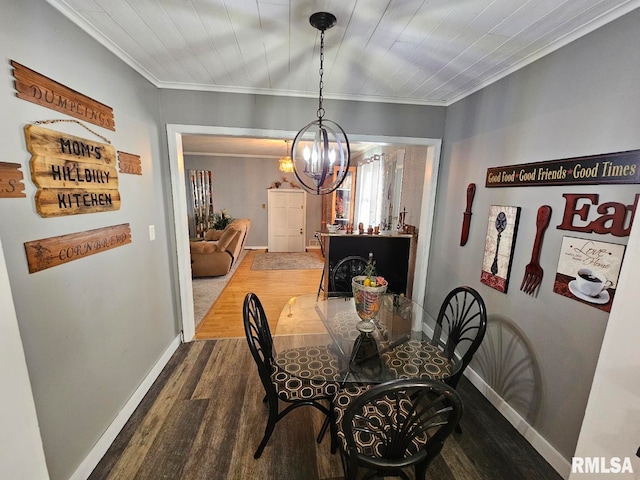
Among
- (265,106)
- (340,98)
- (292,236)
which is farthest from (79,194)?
(292,236)

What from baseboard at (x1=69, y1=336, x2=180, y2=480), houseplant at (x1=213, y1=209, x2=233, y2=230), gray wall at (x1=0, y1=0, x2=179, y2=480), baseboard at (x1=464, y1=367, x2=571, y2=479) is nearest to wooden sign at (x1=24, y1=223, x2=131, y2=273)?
gray wall at (x1=0, y1=0, x2=179, y2=480)

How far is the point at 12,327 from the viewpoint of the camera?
947 millimetres

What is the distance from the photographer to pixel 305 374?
150 cm

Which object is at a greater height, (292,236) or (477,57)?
(477,57)

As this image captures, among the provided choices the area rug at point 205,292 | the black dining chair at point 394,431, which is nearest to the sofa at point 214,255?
the area rug at point 205,292

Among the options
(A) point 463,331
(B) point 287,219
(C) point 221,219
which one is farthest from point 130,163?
(B) point 287,219

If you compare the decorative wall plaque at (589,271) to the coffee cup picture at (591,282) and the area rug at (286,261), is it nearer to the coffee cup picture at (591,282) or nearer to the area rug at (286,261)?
the coffee cup picture at (591,282)

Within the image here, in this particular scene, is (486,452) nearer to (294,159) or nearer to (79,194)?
(294,159)

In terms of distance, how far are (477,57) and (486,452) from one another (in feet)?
8.00

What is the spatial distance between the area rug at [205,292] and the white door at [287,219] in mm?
1893

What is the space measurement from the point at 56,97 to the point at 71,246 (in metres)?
Result: 0.71

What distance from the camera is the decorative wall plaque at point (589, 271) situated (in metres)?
1.22

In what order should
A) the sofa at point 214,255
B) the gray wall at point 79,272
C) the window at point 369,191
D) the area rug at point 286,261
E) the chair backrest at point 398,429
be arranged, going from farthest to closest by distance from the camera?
the area rug at point 286,261 → the window at point 369,191 → the sofa at point 214,255 → the gray wall at point 79,272 → the chair backrest at point 398,429

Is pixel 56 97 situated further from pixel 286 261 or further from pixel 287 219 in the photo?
pixel 287 219
